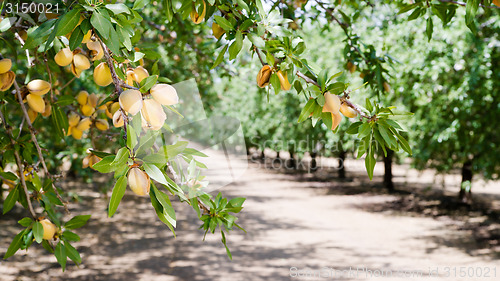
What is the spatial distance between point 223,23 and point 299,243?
18.8 ft

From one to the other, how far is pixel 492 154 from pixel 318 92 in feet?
19.8

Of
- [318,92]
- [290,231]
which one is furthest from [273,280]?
[318,92]

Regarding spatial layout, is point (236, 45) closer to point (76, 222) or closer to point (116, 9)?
point (116, 9)

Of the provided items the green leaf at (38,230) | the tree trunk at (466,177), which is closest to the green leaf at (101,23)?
the green leaf at (38,230)

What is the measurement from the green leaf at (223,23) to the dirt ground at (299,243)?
13.6ft

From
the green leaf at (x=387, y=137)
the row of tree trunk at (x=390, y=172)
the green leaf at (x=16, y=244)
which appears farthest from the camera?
the row of tree trunk at (x=390, y=172)

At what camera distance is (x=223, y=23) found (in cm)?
120

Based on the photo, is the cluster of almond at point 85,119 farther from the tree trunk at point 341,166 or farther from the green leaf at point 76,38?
the tree trunk at point 341,166

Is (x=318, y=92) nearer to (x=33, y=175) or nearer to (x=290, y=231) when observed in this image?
(x=33, y=175)

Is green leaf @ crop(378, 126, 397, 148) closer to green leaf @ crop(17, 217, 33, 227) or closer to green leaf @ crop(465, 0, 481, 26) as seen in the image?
green leaf @ crop(465, 0, 481, 26)

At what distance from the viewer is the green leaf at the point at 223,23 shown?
119 centimetres

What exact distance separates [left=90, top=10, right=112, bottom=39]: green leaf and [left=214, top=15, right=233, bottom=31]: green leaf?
1.10 ft

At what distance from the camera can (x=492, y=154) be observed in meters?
6.08

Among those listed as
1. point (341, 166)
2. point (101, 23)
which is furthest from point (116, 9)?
point (341, 166)
